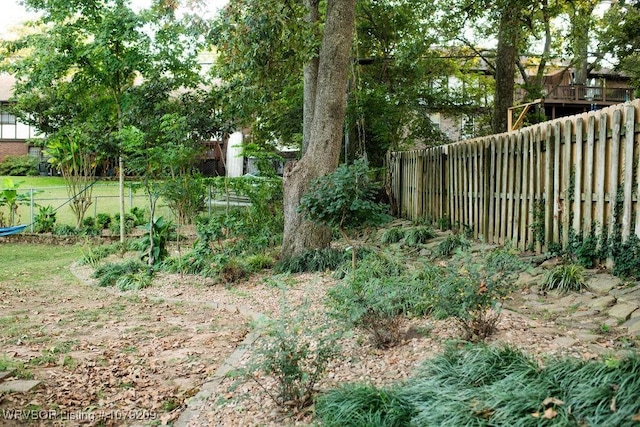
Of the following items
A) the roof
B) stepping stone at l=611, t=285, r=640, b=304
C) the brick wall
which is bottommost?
stepping stone at l=611, t=285, r=640, b=304

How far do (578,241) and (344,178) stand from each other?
276cm

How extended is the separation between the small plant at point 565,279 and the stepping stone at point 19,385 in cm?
463

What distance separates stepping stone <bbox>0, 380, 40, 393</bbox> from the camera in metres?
4.32

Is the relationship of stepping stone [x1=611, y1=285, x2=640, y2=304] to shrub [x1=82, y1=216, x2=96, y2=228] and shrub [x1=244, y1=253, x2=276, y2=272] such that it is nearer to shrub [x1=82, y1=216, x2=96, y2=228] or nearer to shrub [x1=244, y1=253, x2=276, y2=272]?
shrub [x1=244, y1=253, x2=276, y2=272]

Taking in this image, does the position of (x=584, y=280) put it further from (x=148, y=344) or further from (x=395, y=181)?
(x=395, y=181)

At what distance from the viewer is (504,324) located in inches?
182

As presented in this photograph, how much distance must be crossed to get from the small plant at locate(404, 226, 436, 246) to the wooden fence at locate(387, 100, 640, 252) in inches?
→ 19.8

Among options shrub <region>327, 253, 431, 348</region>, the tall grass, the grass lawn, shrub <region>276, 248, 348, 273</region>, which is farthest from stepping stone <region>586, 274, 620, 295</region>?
the grass lawn

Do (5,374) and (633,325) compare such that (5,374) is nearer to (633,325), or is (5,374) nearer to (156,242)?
(633,325)

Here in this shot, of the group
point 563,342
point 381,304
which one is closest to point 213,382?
point 381,304

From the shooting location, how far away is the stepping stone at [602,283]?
536 centimetres

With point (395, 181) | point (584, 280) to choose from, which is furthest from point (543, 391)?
point (395, 181)

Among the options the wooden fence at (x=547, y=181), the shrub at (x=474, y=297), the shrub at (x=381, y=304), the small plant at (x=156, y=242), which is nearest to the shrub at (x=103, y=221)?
the small plant at (x=156, y=242)

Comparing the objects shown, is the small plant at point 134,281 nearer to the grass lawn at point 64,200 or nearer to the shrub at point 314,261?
the shrub at point 314,261
